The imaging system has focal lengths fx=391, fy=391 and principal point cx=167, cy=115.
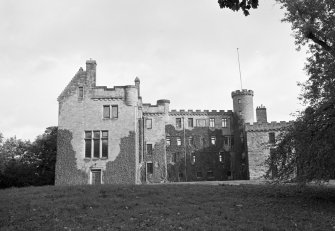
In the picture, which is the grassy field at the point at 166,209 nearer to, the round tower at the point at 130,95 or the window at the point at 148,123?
the round tower at the point at 130,95

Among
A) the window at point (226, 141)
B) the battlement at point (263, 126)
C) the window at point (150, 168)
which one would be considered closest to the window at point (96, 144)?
the window at point (150, 168)

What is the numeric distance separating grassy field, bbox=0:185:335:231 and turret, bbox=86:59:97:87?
19192 millimetres

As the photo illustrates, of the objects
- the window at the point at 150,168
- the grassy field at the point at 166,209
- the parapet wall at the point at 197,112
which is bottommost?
the grassy field at the point at 166,209

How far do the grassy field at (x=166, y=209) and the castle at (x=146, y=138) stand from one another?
53.1 ft

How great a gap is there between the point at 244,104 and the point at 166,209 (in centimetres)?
4456

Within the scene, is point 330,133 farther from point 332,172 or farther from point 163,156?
point 163,156

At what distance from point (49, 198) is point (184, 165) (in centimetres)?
3825

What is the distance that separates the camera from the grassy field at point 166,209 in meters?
12.9

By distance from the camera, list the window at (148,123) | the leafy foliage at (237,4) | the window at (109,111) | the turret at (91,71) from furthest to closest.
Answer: the window at (148,123), the turret at (91,71), the window at (109,111), the leafy foliage at (237,4)

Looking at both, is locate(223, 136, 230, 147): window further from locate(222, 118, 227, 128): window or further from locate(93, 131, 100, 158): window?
locate(93, 131, 100, 158): window

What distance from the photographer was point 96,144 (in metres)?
36.8

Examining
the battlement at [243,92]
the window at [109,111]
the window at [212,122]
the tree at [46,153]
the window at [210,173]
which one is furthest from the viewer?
the window at [212,122]

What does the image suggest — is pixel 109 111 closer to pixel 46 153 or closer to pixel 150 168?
pixel 150 168

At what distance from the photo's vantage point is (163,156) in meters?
52.2
